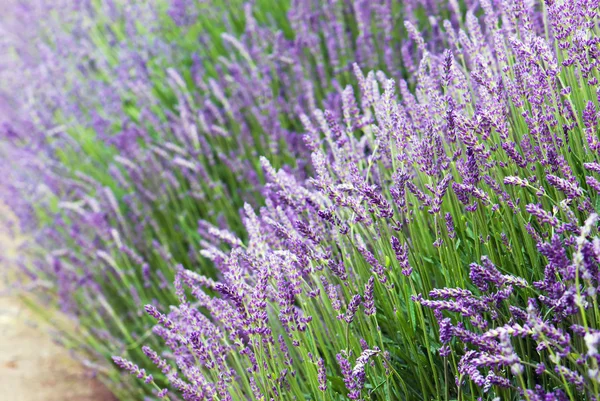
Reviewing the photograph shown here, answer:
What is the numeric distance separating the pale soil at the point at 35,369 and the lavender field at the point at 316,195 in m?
0.21

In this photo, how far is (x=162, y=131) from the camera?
3.85 metres

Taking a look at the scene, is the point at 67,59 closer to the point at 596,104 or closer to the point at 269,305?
the point at 269,305

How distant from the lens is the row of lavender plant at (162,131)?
11.0ft

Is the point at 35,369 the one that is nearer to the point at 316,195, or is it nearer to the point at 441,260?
the point at 316,195

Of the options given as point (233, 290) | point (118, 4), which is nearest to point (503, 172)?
point (233, 290)

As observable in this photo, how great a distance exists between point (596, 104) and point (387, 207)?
785mm

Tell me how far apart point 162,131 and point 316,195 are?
7.32ft

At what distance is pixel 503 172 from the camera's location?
6.00 feet

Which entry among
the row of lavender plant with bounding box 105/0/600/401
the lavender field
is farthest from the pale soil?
the row of lavender plant with bounding box 105/0/600/401

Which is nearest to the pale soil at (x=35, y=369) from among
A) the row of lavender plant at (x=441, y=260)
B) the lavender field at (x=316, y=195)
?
the lavender field at (x=316, y=195)

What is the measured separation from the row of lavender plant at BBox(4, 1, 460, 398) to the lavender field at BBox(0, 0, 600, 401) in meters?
0.02

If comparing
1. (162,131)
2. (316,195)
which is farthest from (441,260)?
(162,131)

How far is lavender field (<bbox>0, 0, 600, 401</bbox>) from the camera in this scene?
1.46 meters

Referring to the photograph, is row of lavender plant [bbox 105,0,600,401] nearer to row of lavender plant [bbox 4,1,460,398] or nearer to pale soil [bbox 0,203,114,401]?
row of lavender plant [bbox 4,1,460,398]
